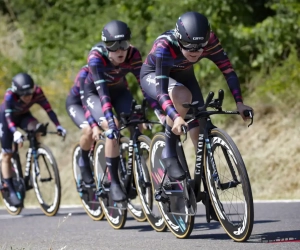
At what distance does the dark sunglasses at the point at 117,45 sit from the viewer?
10477 mm

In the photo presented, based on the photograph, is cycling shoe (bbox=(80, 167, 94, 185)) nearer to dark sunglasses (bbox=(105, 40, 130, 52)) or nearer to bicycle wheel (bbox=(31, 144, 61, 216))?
bicycle wheel (bbox=(31, 144, 61, 216))

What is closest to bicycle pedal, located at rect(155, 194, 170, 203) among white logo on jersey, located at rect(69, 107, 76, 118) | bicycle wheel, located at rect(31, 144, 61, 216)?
white logo on jersey, located at rect(69, 107, 76, 118)

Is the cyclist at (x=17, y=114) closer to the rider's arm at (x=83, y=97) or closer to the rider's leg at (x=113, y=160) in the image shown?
the rider's arm at (x=83, y=97)

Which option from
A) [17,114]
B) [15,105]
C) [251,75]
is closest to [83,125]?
[15,105]

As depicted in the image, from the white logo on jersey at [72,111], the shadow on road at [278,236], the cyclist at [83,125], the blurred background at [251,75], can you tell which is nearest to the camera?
the shadow on road at [278,236]

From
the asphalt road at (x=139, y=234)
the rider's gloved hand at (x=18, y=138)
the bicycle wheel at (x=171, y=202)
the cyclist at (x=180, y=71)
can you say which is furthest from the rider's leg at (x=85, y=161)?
the cyclist at (x=180, y=71)

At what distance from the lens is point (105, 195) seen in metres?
11.1

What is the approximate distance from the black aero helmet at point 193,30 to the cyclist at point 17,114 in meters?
5.58

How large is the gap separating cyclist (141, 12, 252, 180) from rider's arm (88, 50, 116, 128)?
1.07 m

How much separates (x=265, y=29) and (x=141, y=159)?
6938mm

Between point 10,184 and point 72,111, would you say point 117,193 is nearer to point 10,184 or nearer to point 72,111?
point 72,111

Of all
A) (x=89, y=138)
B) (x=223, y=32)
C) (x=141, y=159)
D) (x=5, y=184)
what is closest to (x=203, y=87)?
(x=223, y=32)

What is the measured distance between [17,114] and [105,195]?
3.56 meters

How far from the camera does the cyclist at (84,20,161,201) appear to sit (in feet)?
34.1
